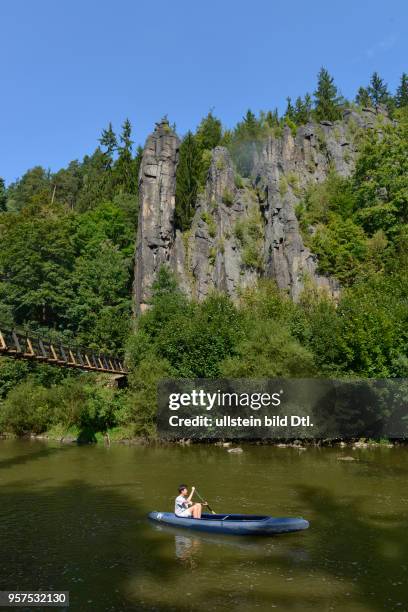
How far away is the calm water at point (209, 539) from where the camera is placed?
12.1 metres

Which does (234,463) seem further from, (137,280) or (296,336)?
(137,280)

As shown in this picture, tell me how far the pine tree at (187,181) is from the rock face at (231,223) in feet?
3.78

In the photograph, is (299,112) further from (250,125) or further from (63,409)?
(63,409)

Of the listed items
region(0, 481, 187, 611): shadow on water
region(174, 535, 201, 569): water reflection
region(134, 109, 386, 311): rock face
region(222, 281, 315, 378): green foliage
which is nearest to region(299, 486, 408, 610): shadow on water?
region(174, 535, 201, 569): water reflection

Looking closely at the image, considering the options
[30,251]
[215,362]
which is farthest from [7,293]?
[215,362]

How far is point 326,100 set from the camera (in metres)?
72.1

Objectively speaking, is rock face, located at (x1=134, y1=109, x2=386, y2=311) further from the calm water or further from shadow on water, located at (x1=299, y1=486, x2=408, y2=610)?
shadow on water, located at (x1=299, y1=486, x2=408, y2=610)

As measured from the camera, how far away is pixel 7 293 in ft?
165

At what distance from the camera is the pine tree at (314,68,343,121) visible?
71.5 m

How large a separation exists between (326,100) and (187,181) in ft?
81.1

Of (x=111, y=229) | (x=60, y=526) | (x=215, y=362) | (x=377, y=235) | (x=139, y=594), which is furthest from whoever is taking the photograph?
(x=111, y=229)

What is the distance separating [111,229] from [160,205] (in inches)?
294

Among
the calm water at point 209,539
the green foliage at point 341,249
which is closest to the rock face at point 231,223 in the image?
the green foliage at point 341,249

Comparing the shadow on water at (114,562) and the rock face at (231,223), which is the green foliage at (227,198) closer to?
the rock face at (231,223)
